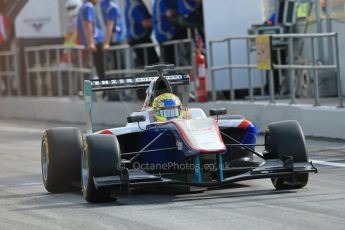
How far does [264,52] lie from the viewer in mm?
18094

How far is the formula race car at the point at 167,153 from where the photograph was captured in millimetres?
10312

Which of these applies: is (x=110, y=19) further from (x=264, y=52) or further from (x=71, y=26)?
(x=264, y=52)

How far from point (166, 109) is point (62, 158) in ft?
4.13

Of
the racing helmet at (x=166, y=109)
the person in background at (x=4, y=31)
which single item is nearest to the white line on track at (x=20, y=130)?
the person in background at (x=4, y=31)

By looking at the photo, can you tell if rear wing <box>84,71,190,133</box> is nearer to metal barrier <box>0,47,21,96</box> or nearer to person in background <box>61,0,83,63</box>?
person in background <box>61,0,83,63</box>

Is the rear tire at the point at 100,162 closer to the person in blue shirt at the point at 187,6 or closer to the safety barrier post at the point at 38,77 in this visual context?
the person in blue shirt at the point at 187,6

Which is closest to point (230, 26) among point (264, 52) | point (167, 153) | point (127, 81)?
point (264, 52)

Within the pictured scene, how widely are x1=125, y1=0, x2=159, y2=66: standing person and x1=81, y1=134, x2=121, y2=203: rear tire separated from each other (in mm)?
11681

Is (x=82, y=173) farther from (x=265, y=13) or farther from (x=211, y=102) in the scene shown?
(x=265, y=13)

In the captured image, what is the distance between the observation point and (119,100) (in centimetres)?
2327

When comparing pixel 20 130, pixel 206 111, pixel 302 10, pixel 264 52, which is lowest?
pixel 20 130

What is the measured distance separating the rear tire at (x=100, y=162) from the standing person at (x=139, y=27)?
11681 millimetres

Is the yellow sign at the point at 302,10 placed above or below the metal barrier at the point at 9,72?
above

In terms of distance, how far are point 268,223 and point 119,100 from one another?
14.8m
